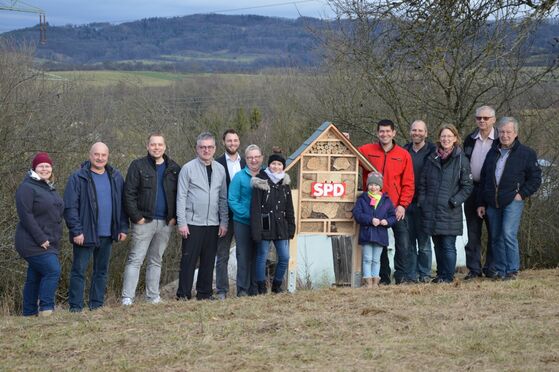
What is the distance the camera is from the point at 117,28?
11444 centimetres

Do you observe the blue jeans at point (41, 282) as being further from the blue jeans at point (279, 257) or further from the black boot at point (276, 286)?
the black boot at point (276, 286)

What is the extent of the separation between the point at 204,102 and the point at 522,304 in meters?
29.0

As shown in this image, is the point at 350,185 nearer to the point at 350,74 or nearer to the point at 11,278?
the point at 11,278

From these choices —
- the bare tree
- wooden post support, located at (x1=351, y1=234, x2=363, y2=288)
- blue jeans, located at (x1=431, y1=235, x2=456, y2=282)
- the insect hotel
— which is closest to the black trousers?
the insect hotel

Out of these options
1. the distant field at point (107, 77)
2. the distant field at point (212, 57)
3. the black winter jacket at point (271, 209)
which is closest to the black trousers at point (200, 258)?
the black winter jacket at point (271, 209)

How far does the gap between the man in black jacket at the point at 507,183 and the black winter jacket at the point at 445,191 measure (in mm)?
272

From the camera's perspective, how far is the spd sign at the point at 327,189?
34.4ft

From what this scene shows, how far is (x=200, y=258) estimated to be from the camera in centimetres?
1018

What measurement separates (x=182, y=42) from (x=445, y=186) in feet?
366

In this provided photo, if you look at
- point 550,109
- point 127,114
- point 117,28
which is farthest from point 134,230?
point 117,28

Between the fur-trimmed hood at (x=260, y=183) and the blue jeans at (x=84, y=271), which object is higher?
the fur-trimmed hood at (x=260, y=183)

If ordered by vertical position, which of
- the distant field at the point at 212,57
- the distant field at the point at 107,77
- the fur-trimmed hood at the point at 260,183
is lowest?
the fur-trimmed hood at the point at 260,183

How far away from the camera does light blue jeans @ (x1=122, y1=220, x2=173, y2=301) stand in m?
→ 9.77

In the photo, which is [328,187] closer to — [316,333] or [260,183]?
[260,183]
